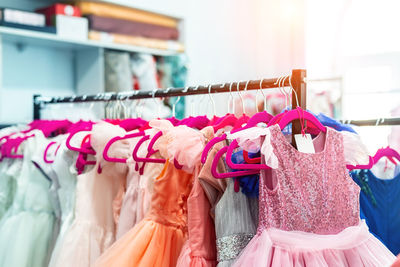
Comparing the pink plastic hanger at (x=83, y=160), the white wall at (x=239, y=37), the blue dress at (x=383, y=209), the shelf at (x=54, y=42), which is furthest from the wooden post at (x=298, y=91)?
the white wall at (x=239, y=37)

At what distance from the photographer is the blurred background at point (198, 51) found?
100 inches

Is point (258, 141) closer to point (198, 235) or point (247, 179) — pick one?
point (247, 179)

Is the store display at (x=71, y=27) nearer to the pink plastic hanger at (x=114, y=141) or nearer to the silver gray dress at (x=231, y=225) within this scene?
the pink plastic hanger at (x=114, y=141)

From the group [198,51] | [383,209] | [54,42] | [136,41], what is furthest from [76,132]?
[198,51]

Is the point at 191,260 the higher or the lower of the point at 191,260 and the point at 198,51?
the lower

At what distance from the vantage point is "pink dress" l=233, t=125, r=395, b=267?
3.09 feet

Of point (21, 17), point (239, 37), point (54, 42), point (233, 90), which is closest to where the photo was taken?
point (233, 90)

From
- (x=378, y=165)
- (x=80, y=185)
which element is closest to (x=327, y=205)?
(x=378, y=165)

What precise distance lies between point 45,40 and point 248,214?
1850 mm

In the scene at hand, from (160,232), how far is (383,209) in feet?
2.15

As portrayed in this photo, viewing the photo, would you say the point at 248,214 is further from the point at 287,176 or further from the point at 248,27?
the point at 248,27

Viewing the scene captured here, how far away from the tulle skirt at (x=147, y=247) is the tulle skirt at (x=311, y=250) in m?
0.26

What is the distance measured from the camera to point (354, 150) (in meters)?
1.08

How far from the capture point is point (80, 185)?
4.53 ft
